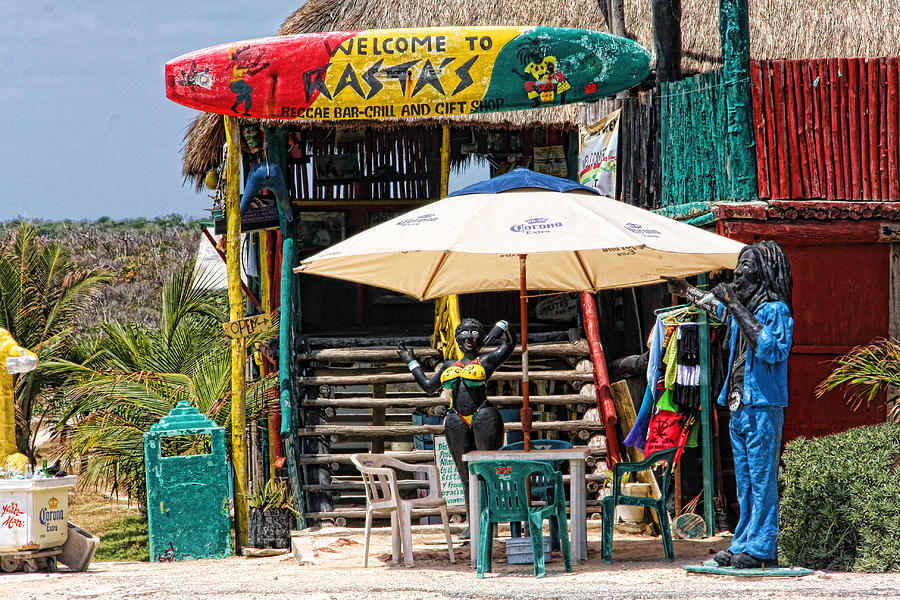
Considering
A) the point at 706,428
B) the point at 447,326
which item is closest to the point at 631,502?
the point at 706,428

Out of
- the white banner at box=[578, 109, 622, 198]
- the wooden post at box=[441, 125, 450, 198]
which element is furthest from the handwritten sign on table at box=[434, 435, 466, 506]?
the wooden post at box=[441, 125, 450, 198]

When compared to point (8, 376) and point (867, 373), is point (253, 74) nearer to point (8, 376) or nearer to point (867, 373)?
point (8, 376)

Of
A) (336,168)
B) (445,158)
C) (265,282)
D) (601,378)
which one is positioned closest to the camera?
(601,378)

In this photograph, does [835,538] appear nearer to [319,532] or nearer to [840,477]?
[840,477]

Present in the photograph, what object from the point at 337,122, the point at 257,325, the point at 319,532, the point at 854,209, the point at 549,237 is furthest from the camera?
the point at 337,122

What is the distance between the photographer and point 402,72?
418 inches

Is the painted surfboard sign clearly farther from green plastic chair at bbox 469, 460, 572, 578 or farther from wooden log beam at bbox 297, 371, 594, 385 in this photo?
green plastic chair at bbox 469, 460, 572, 578

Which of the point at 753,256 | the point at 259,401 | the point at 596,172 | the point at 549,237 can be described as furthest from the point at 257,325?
the point at 753,256

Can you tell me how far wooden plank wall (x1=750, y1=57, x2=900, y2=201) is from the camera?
28.4 ft

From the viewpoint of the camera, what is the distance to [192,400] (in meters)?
10.9

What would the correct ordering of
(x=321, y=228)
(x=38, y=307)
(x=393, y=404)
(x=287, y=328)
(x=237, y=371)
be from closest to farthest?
(x=237, y=371), (x=393, y=404), (x=287, y=328), (x=321, y=228), (x=38, y=307)

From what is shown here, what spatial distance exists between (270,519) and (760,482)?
15.8ft

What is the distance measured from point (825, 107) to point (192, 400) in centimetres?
635

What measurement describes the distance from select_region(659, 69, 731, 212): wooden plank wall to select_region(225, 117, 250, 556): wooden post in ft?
12.7
